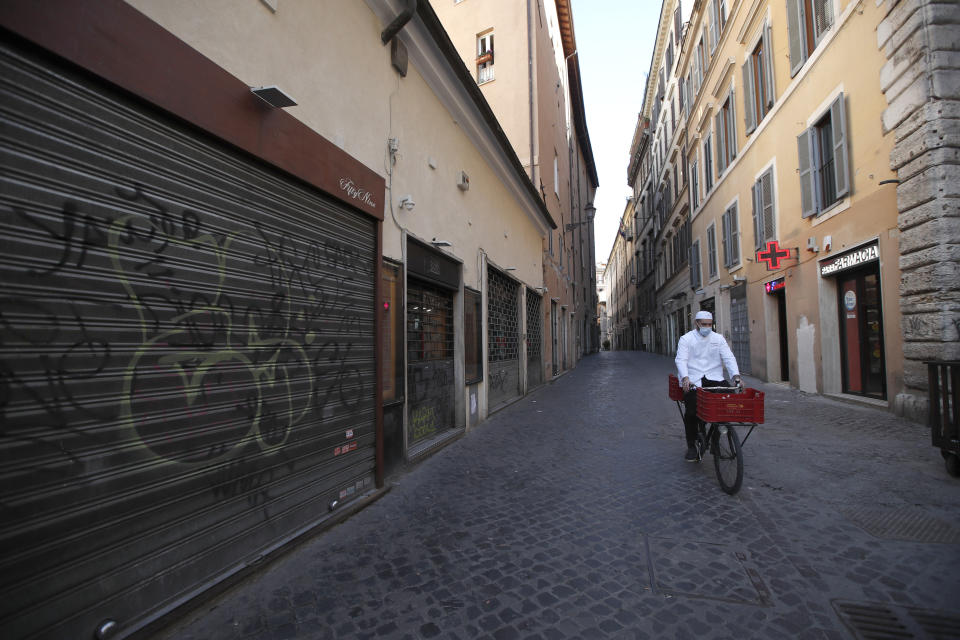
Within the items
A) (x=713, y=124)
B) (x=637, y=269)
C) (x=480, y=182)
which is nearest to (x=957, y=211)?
(x=480, y=182)

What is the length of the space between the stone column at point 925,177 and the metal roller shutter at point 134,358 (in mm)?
7969

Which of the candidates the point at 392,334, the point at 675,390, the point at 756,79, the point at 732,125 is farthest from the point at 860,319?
the point at 732,125

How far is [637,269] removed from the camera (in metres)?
43.9

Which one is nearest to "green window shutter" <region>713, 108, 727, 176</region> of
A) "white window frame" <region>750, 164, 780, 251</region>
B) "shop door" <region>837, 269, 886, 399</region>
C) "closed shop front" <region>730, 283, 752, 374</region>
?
"white window frame" <region>750, 164, 780, 251</region>

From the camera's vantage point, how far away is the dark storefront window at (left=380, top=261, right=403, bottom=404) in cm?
502

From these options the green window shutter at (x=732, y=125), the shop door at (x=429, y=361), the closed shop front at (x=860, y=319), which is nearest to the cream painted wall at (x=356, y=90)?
the shop door at (x=429, y=361)

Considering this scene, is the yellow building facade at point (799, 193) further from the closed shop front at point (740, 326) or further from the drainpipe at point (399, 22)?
the drainpipe at point (399, 22)

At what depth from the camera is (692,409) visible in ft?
16.3

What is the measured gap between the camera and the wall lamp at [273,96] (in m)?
2.98

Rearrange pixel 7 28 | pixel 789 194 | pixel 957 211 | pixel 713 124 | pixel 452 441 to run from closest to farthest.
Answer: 1. pixel 7 28
2. pixel 957 211
3. pixel 452 441
4. pixel 789 194
5. pixel 713 124

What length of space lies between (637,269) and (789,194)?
111 ft

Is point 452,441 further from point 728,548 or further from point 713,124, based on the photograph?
point 713,124

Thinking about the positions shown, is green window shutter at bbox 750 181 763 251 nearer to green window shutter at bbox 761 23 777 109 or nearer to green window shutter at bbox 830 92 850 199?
green window shutter at bbox 761 23 777 109

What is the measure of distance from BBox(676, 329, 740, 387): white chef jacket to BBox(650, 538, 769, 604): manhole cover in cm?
202
